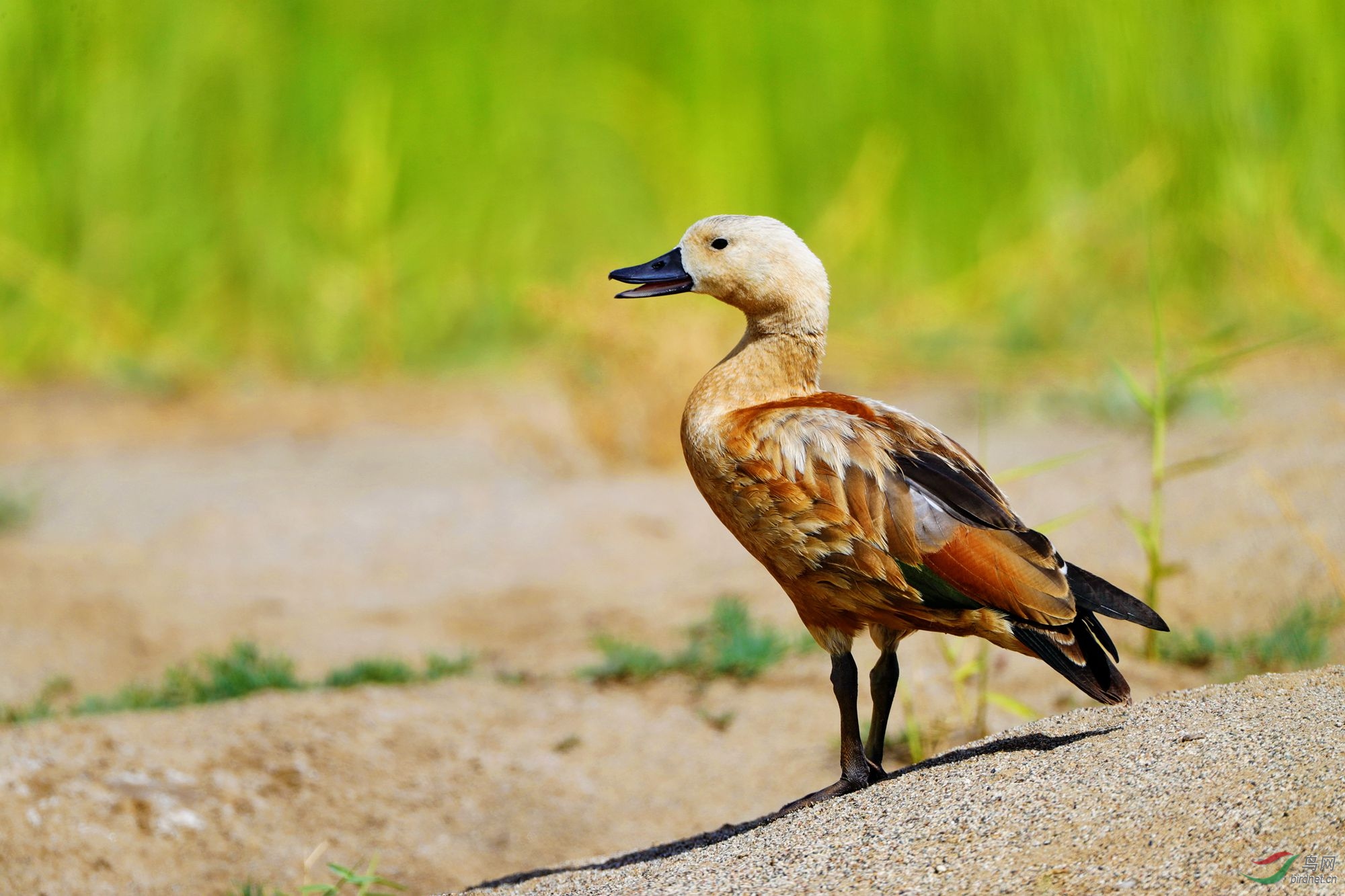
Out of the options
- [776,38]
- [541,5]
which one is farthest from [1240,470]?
[541,5]

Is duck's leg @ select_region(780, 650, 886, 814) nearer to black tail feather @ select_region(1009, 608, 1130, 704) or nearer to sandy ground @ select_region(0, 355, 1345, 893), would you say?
black tail feather @ select_region(1009, 608, 1130, 704)

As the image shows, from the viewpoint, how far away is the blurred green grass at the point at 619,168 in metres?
7.61

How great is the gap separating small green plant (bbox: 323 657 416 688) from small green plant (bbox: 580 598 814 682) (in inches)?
20.2

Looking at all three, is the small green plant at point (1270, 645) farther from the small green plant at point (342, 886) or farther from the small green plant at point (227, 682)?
the small green plant at point (342, 886)

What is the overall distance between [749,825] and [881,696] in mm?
359

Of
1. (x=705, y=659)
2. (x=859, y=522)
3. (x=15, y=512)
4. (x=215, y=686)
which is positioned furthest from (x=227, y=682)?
(x=15, y=512)

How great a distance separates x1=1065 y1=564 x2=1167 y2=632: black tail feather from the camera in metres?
2.53

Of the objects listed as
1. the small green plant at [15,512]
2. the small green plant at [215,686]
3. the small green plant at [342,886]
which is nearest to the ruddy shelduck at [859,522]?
the small green plant at [342,886]

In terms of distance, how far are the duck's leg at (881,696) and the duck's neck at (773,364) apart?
578 millimetres

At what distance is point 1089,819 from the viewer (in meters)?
2.11

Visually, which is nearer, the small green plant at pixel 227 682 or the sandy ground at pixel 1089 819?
the sandy ground at pixel 1089 819

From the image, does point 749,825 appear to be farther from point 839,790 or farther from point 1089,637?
point 1089,637

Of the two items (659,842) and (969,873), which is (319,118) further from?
(969,873)

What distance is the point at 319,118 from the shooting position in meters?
8.52
